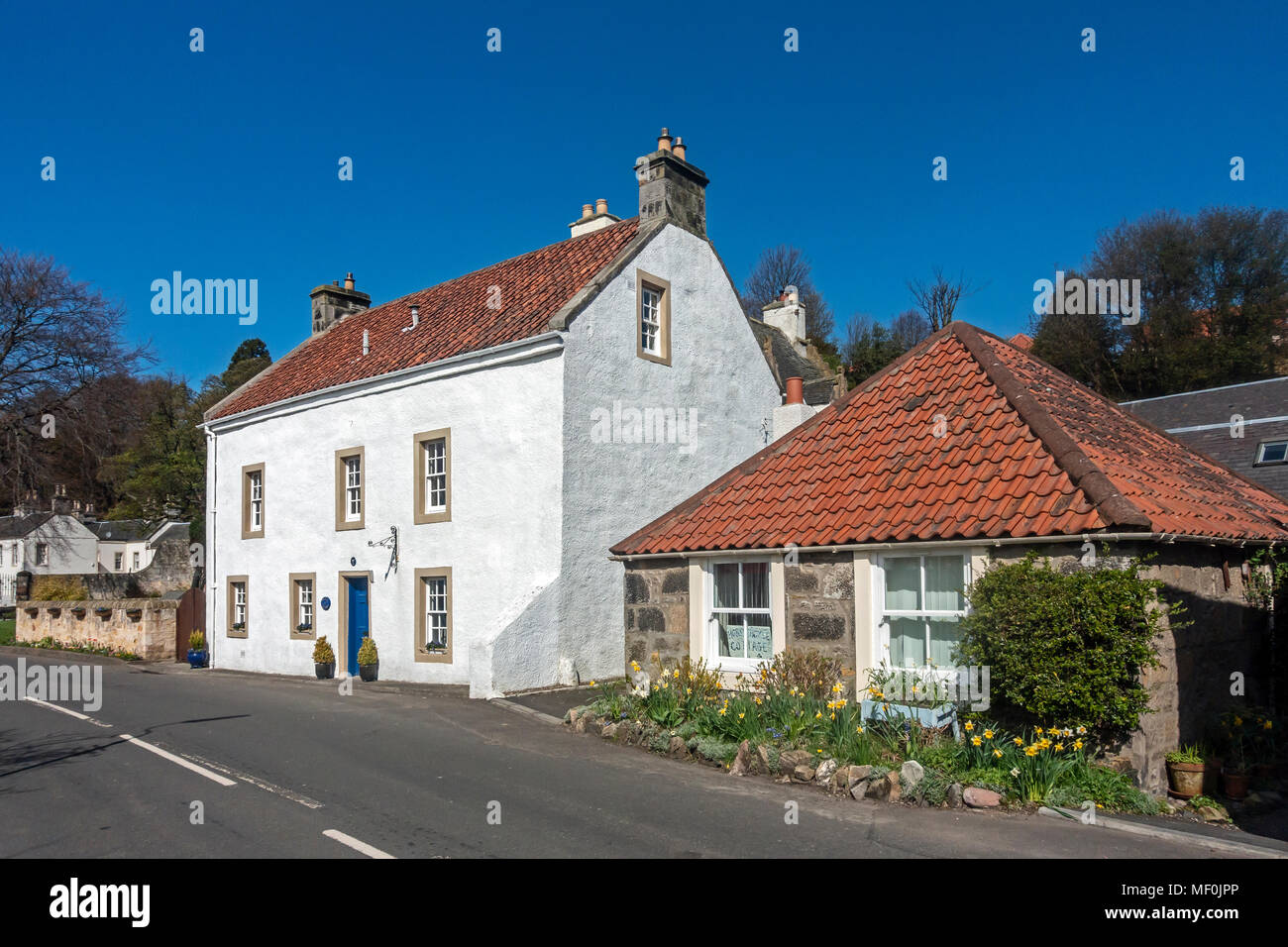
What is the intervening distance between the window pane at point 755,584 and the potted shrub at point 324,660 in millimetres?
11656

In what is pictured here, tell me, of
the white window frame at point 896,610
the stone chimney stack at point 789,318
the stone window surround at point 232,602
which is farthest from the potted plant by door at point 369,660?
the stone chimney stack at point 789,318

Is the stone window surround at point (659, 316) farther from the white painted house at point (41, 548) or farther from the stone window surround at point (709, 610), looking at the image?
the white painted house at point (41, 548)

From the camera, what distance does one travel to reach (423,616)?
62.3 ft

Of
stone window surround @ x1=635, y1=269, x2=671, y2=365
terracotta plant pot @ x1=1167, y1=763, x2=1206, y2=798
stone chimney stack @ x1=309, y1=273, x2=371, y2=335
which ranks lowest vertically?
terracotta plant pot @ x1=1167, y1=763, x2=1206, y2=798

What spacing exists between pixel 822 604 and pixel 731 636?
1759 mm

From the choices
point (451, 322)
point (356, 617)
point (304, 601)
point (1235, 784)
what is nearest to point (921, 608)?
point (1235, 784)

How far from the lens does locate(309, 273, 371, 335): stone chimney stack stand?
2823 cm

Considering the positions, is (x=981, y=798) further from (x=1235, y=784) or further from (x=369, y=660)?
(x=369, y=660)

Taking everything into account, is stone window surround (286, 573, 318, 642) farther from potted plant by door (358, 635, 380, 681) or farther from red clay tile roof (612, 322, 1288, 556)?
red clay tile roof (612, 322, 1288, 556)

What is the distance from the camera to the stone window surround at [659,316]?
18891mm

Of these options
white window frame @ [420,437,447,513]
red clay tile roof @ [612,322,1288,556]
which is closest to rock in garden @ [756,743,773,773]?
red clay tile roof @ [612,322,1288,556]

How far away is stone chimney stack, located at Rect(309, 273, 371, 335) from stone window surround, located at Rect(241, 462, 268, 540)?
5777mm

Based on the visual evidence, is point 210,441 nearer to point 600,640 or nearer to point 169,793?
point 600,640
